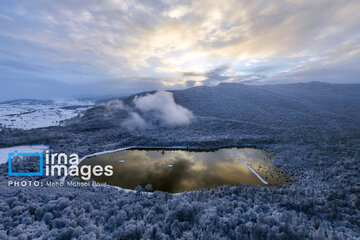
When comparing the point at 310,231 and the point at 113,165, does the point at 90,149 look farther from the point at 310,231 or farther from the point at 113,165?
the point at 310,231

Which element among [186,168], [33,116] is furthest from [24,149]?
[33,116]

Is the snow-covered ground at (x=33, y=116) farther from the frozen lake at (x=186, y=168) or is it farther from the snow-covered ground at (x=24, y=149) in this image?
the frozen lake at (x=186, y=168)

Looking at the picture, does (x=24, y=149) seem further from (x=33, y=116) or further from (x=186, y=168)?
(x=33, y=116)

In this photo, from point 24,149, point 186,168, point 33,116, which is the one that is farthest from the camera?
point 33,116

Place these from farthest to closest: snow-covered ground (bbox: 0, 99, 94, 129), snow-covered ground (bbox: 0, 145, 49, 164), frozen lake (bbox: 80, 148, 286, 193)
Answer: snow-covered ground (bbox: 0, 99, 94, 129), snow-covered ground (bbox: 0, 145, 49, 164), frozen lake (bbox: 80, 148, 286, 193)

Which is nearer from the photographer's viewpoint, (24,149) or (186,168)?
(186,168)

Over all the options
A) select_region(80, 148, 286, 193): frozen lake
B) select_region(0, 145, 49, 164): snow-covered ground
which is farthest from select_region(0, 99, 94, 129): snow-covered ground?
select_region(80, 148, 286, 193): frozen lake

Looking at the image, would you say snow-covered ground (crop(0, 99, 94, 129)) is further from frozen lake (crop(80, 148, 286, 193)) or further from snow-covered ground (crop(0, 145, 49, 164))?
frozen lake (crop(80, 148, 286, 193))

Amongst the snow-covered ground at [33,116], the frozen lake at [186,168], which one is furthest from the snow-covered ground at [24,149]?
the snow-covered ground at [33,116]
